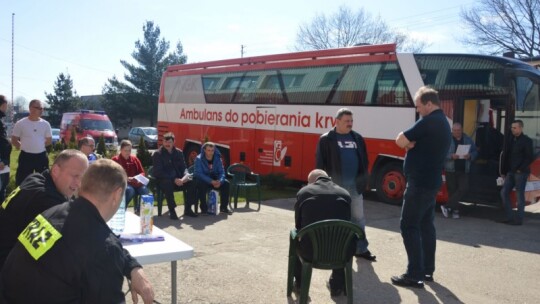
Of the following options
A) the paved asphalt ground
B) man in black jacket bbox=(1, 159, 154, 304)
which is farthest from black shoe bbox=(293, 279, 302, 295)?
man in black jacket bbox=(1, 159, 154, 304)

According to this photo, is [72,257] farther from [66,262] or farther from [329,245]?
[329,245]

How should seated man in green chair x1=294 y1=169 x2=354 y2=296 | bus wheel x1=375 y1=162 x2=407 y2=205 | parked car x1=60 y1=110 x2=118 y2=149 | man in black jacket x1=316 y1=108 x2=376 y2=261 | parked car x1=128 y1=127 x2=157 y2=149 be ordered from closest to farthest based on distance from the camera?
seated man in green chair x1=294 y1=169 x2=354 y2=296 < man in black jacket x1=316 y1=108 x2=376 y2=261 < bus wheel x1=375 y1=162 x2=407 y2=205 < parked car x1=60 y1=110 x2=118 y2=149 < parked car x1=128 y1=127 x2=157 y2=149

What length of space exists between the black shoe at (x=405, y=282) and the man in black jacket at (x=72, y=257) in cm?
368

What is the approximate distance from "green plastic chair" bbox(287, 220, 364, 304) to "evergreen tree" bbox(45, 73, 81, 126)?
2125 inches

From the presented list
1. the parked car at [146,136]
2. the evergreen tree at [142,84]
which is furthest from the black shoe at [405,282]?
the evergreen tree at [142,84]

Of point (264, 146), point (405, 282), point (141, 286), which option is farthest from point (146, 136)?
point (141, 286)

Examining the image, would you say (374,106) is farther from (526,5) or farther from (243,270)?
(526,5)

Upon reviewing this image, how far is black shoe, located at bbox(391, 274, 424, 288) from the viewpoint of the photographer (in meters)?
5.24

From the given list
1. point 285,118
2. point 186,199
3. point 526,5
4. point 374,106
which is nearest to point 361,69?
point 374,106

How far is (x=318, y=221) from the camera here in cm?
438

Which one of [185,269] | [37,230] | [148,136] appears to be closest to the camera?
[37,230]

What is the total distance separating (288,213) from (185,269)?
4.09 m

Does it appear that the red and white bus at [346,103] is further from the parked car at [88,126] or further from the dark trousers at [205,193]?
the parked car at [88,126]

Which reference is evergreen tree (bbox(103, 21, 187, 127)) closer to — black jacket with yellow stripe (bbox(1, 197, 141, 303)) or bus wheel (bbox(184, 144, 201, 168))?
bus wheel (bbox(184, 144, 201, 168))
